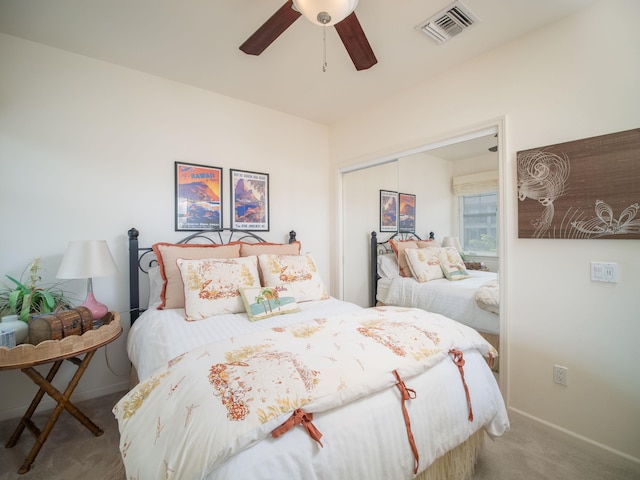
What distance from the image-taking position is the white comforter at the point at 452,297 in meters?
2.17

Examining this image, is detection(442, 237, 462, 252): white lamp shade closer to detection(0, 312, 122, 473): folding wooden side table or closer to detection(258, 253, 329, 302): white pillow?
detection(258, 253, 329, 302): white pillow

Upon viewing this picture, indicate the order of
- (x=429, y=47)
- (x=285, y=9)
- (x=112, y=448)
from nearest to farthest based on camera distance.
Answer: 1. (x=285, y=9)
2. (x=112, y=448)
3. (x=429, y=47)

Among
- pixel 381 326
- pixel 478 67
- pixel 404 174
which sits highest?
pixel 478 67

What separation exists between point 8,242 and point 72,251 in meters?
0.51

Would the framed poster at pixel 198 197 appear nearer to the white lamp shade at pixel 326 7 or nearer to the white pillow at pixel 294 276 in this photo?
the white pillow at pixel 294 276

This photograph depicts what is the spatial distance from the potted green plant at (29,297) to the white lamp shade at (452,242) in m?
2.91

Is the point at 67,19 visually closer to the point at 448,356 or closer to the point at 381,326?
the point at 381,326

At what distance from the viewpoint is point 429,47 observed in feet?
6.71

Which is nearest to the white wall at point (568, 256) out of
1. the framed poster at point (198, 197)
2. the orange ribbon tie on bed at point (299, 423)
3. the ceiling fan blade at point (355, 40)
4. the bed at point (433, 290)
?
the bed at point (433, 290)

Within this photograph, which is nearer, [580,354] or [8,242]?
[580,354]

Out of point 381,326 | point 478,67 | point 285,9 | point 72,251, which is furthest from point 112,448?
point 478,67

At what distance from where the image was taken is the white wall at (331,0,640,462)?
1570 mm

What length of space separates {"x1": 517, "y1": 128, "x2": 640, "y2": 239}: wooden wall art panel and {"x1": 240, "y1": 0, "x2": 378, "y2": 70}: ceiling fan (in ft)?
4.29

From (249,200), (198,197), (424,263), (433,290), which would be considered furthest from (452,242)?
(198,197)
